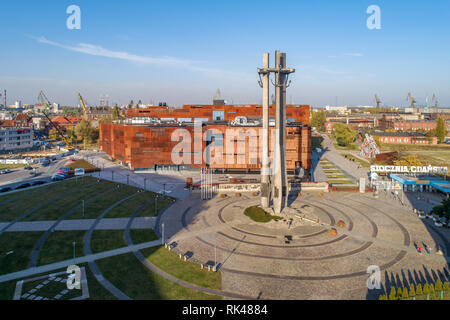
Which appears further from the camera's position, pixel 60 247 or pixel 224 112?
pixel 224 112

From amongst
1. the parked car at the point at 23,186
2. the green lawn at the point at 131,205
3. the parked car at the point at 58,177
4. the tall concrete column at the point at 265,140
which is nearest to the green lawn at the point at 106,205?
the green lawn at the point at 131,205

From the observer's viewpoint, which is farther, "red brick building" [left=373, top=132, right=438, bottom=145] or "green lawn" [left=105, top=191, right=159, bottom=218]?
"red brick building" [left=373, top=132, right=438, bottom=145]

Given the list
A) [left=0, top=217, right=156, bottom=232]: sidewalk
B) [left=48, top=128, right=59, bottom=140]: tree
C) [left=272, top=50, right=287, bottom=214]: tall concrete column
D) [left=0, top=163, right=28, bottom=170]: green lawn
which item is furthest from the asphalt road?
[left=48, top=128, right=59, bottom=140]: tree

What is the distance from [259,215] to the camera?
47375 millimetres

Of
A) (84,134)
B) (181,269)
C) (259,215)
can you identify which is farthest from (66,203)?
(84,134)

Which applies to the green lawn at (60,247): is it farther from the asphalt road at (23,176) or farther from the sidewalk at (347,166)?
the sidewalk at (347,166)

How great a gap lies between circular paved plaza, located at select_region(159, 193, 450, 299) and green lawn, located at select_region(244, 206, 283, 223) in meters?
0.94

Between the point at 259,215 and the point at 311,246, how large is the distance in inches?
453

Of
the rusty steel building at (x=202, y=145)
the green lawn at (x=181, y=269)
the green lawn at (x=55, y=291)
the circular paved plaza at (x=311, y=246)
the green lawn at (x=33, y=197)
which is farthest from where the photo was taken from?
the rusty steel building at (x=202, y=145)

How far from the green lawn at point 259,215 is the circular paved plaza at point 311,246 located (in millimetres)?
940

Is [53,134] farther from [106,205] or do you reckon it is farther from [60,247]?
[60,247]

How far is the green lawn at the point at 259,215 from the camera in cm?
4647

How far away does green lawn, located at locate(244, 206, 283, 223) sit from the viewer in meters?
46.5

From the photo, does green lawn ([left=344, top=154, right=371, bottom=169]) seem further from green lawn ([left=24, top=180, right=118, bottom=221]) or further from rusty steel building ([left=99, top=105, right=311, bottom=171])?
green lawn ([left=24, top=180, right=118, bottom=221])
